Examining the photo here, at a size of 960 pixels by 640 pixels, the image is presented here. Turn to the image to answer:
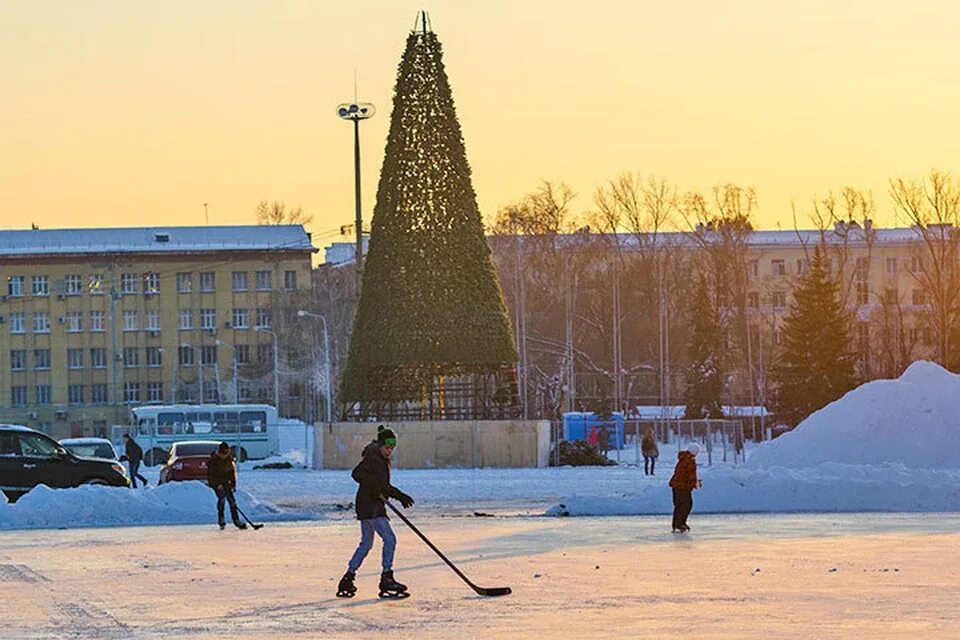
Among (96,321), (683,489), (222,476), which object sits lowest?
(683,489)

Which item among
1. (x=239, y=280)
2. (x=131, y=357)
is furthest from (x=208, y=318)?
(x=131, y=357)

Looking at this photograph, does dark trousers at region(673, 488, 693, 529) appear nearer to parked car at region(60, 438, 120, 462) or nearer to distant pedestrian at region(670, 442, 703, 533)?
distant pedestrian at region(670, 442, 703, 533)

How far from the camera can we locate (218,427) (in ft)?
288

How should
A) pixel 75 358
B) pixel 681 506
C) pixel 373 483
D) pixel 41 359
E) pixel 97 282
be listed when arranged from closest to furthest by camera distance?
pixel 373 483
pixel 681 506
pixel 97 282
pixel 41 359
pixel 75 358

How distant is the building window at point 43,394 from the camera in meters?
130

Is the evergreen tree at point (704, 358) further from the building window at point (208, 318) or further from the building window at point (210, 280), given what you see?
the building window at point (208, 318)

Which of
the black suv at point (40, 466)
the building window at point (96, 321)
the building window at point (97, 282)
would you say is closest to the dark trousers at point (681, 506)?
the black suv at point (40, 466)

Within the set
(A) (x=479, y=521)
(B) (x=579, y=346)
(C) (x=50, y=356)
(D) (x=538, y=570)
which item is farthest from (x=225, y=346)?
(D) (x=538, y=570)

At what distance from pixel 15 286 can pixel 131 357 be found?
8632 mm

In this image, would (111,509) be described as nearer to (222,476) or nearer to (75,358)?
(222,476)

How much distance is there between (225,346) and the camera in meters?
133

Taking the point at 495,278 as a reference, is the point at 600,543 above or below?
below

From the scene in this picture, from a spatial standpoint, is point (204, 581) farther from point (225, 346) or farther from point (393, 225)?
point (225, 346)

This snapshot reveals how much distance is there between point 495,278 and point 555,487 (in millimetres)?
12491
